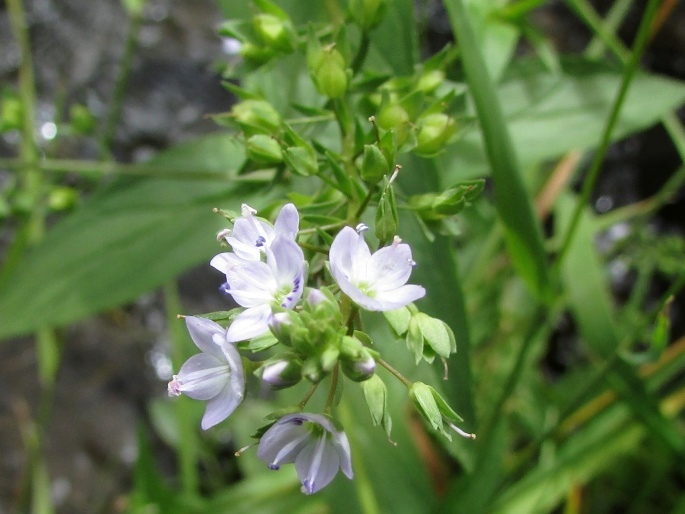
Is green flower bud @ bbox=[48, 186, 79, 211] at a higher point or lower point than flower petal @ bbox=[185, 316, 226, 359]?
higher

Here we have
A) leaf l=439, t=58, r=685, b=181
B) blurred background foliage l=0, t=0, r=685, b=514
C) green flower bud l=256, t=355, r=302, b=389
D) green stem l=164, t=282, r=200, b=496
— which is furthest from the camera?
green stem l=164, t=282, r=200, b=496

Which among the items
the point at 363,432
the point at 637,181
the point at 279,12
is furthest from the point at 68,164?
the point at 637,181

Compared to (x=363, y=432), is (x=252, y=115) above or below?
above

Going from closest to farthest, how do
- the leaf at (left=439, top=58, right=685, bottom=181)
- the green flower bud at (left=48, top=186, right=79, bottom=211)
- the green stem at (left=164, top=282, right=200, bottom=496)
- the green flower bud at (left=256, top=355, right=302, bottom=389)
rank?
the green flower bud at (left=256, top=355, right=302, bottom=389), the leaf at (left=439, top=58, right=685, bottom=181), the green flower bud at (left=48, top=186, right=79, bottom=211), the green stem at (left=164, top=282, right=200, bottom=496)

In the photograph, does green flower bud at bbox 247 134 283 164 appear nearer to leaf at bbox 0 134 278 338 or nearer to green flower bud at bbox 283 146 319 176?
green flower bud at bbox 283 146 319 176

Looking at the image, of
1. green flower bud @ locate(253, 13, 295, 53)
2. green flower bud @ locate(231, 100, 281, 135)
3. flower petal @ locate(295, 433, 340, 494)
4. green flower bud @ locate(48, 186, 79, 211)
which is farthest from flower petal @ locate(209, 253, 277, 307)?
green flower bud @ locate(48, 186, 79, 211)

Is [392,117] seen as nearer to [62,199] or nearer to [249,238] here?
[249,238]

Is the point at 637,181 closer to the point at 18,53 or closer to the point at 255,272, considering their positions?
the point at 255,272
